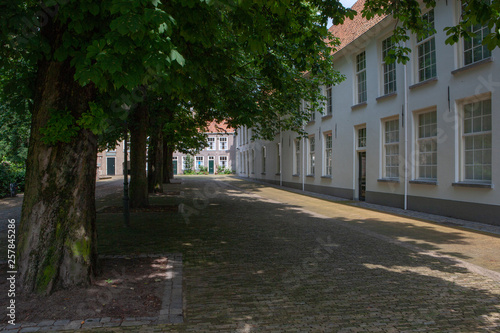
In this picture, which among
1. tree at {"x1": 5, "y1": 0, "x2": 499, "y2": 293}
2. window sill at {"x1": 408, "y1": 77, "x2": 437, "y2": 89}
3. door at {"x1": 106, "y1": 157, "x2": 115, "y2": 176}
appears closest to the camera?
tree at {"x1": 5, "y1": 0, "x2": 499, "y2": 293}

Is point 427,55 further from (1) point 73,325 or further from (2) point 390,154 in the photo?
(1) point 73,325

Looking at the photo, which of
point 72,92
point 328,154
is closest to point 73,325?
point 72,92

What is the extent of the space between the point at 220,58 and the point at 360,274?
4005 mm

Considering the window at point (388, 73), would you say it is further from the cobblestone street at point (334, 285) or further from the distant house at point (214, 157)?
the distant house at point (214, 157)

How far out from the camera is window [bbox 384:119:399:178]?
13.6 m

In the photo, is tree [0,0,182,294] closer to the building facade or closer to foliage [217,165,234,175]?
the building facade

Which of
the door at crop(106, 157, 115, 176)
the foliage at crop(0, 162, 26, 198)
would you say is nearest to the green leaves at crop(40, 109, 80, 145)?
the foliage at crop(0, 162, 26, 198)

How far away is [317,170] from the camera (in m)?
20.5

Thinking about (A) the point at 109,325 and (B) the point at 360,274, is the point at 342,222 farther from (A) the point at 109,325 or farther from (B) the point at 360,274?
(A) the point at 109,325

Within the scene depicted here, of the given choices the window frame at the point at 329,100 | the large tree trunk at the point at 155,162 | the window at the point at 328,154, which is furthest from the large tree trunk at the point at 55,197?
the window at the point at 328,154

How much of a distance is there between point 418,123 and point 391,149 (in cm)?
170

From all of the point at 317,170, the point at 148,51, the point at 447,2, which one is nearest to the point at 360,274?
the point at 148,51

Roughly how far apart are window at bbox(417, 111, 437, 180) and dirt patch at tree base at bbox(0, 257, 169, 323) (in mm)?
9710

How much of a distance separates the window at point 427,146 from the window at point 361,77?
4.02m
